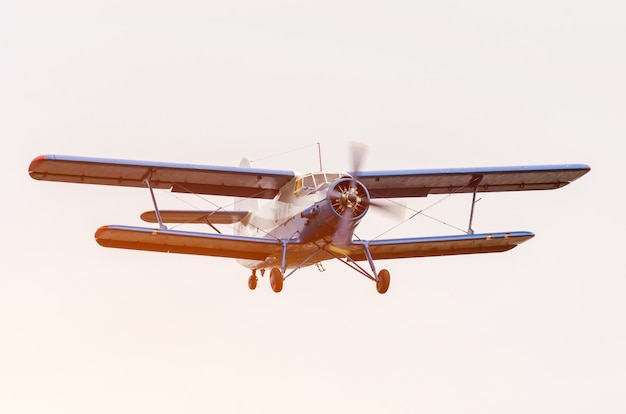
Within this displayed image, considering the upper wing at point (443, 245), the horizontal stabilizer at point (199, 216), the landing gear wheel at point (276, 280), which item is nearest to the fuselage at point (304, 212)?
the landing gear wheel at point (276, 280)

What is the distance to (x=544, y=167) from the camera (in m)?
37.0

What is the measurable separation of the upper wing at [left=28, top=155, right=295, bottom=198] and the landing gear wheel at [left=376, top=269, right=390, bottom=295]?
12.7ft

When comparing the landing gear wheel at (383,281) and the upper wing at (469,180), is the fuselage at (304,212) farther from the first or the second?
the upper wing at (469,180)

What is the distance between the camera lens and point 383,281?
3312 centimetres

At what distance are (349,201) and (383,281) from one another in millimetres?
2465

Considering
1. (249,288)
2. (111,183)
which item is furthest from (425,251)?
(111,183)

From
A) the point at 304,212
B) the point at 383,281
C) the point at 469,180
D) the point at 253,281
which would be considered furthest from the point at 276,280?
the point at 469,180

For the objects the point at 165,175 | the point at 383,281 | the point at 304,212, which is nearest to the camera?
the point at 383,281

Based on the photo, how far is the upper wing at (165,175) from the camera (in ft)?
109

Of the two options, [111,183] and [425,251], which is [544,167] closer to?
[425,251]

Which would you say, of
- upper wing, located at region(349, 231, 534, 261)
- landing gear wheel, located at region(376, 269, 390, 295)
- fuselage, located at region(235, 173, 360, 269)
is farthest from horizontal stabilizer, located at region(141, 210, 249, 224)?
landing gear wheel, located at region(376, 269, 390, 295)

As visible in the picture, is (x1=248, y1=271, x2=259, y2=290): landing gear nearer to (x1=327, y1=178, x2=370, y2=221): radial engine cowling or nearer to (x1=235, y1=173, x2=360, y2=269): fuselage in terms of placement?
(x1=235, y1=173, x2=360, y2=269): fuselage

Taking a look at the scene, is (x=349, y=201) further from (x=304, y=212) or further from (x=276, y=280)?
(x=276, y=280)

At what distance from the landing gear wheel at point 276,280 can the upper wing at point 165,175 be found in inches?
124
